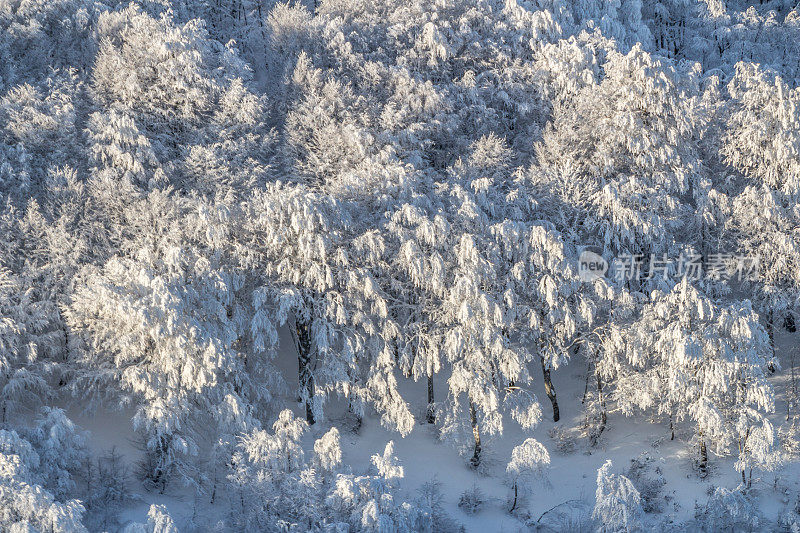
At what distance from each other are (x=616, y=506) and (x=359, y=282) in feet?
29.6

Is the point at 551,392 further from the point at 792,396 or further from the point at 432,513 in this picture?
the point at 792,396

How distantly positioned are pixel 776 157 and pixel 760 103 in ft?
7.00

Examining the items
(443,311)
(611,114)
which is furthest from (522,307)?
(611,114)

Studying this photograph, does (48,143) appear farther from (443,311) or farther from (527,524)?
(527,524)

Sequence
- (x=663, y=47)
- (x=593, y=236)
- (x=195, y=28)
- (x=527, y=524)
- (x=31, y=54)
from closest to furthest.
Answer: (x=527, y=524), (x=593, y=236), (x=195, y=28), (x=31, y=54), (x=663, y=47)

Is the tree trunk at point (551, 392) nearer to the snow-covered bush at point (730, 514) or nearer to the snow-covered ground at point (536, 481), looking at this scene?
the snow-covered ground at point (536, 481)

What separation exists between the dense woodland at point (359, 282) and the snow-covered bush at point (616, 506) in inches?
3.1

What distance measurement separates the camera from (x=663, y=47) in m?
42.9

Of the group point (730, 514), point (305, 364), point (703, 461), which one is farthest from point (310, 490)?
point (703, 461)

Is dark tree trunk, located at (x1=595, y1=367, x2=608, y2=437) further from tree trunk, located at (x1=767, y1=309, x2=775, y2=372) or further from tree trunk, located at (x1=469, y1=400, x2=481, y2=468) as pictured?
tree trunk, located at (x1=767, y1=309, x2=775, y2=372)

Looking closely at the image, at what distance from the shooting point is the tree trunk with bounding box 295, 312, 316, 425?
20.9 m

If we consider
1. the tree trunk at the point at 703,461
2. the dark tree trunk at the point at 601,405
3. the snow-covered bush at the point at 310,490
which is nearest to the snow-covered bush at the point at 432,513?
the snow-covered bush at the point at 310,490

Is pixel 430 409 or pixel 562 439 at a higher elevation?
pixel 430 409

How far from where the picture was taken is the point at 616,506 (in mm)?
16531
